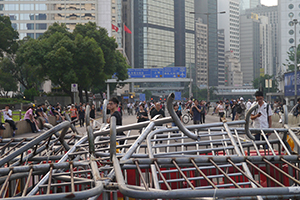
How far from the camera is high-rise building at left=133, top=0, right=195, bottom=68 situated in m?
141

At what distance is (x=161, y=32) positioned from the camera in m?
146

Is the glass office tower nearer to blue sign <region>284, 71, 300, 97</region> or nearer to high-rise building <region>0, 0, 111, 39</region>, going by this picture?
high-rise building <region>0, 0, 111, 39</region>

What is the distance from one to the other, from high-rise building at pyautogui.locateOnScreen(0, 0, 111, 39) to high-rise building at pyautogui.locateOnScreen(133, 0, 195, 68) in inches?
2557

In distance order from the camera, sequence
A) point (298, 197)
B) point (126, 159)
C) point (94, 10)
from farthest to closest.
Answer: point (94, 10), point (126, 159), point (298, 197)

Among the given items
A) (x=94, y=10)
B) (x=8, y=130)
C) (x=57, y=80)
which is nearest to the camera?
(x=8, y=130)

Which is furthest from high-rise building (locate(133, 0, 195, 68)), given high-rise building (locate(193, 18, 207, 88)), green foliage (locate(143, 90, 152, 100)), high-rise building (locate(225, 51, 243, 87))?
high-rise building (locate(225, 51, 243, 87))

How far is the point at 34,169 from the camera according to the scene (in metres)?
2.57

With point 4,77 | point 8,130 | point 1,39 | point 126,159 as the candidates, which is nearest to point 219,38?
A: point 4,77

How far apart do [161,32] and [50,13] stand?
244 ft

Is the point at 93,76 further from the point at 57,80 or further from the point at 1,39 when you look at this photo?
the point at 1,39

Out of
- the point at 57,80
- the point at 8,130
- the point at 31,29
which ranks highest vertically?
the point at 31,29

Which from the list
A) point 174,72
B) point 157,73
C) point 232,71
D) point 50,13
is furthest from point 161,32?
point 157,73

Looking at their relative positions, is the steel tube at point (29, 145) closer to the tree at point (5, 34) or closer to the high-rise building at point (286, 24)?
the tree at point (5, 34)

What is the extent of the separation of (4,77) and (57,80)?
19.3 meters
